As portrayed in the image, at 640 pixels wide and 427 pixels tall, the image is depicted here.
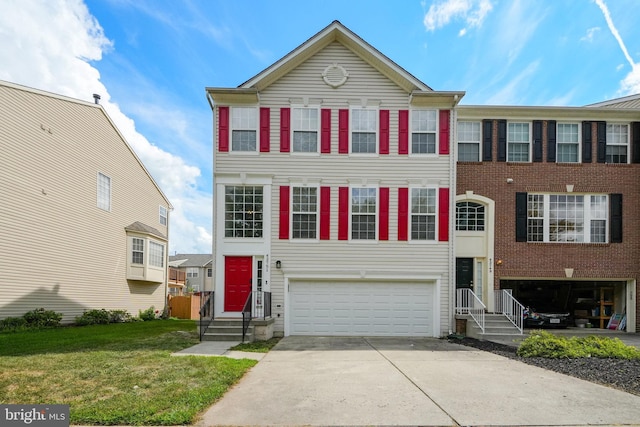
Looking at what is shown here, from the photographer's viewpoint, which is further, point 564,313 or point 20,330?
point 564,313

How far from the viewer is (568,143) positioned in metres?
14.4

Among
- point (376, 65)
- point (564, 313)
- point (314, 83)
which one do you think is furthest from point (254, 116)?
point (564, 313)

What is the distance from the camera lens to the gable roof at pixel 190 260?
47.6 meters

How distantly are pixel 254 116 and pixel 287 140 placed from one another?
1.34 meters

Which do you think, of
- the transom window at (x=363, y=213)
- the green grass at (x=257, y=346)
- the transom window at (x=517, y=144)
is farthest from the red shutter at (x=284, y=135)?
the transom window at (x=517, y=144)

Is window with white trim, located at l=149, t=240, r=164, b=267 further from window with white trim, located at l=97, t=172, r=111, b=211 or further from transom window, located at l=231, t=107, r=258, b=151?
transom window, located at l=231, t=107, r=258, b=151

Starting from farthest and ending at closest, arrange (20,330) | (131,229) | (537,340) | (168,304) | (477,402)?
1. (168,304)
2. (131,229)
3. (20,330)
4. (537,340)
5. (477,402)

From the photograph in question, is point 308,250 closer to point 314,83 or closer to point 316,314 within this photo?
point 316,314

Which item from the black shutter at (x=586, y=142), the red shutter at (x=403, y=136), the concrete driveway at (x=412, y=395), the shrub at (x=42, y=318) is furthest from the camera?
the black shutter at (x=586, y=142)

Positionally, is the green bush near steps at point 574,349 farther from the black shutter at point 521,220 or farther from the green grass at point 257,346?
the green grass at point 257,346

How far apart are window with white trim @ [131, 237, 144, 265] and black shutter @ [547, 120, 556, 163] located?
60.9 ft

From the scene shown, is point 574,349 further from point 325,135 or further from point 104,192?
point 104,192

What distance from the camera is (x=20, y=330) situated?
42.2 ft

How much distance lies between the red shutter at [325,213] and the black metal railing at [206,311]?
3956 mm
